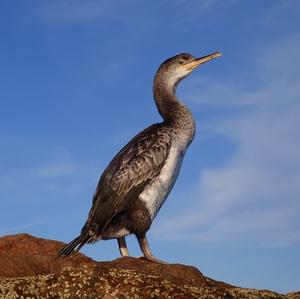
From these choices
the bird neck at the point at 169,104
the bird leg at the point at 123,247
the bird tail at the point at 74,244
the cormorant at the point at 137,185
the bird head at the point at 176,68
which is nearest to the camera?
the bird tail at the point at 74,244

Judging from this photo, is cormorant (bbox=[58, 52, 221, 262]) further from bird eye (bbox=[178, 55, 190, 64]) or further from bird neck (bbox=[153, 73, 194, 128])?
bird eye (bbox=[178, 55, 190, 64])

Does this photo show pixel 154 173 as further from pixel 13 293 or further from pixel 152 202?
pixel 13 293

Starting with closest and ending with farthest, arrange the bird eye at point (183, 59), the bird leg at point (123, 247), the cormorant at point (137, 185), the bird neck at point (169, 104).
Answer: the cormorant at point (137, 185), the bird leg at point (123, 247), the bird neck at point (169, 104), the bird eye at point (183, 59)

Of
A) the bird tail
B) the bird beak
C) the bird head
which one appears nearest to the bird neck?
the bird head

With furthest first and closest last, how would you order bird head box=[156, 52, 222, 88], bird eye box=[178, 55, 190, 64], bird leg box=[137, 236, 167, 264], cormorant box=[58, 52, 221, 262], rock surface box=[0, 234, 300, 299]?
1. bird eye box=[178, 55, 190, 64]
2. bird head box=[156, 52, 222, 88]
3. cormorant box=[58, 52, 221, 262]
4. bird leg box=[137, 236, 167, 264]
5. rock surface box=[0, 234, 300, 299]

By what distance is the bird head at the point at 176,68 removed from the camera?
41.7ft

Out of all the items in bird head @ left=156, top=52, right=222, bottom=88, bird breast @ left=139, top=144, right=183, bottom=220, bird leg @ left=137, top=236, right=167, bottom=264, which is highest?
bird head @ left=156, top=52, right=222, bottom=88

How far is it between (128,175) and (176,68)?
128 inches

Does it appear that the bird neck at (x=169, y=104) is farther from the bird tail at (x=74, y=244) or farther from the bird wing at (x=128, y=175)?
the bird tail at (x=74, y=244)

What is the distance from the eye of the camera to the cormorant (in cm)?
1049

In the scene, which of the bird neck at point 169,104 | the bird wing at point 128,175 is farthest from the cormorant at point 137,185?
the bird neck at point 169,104

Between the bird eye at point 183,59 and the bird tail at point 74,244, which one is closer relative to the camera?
the bird tail at point 74,244

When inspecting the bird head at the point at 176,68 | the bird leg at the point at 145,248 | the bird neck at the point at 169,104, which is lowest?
the bird leg at the point at 145,248

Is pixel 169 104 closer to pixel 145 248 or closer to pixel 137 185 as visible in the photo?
pixel 137 185
